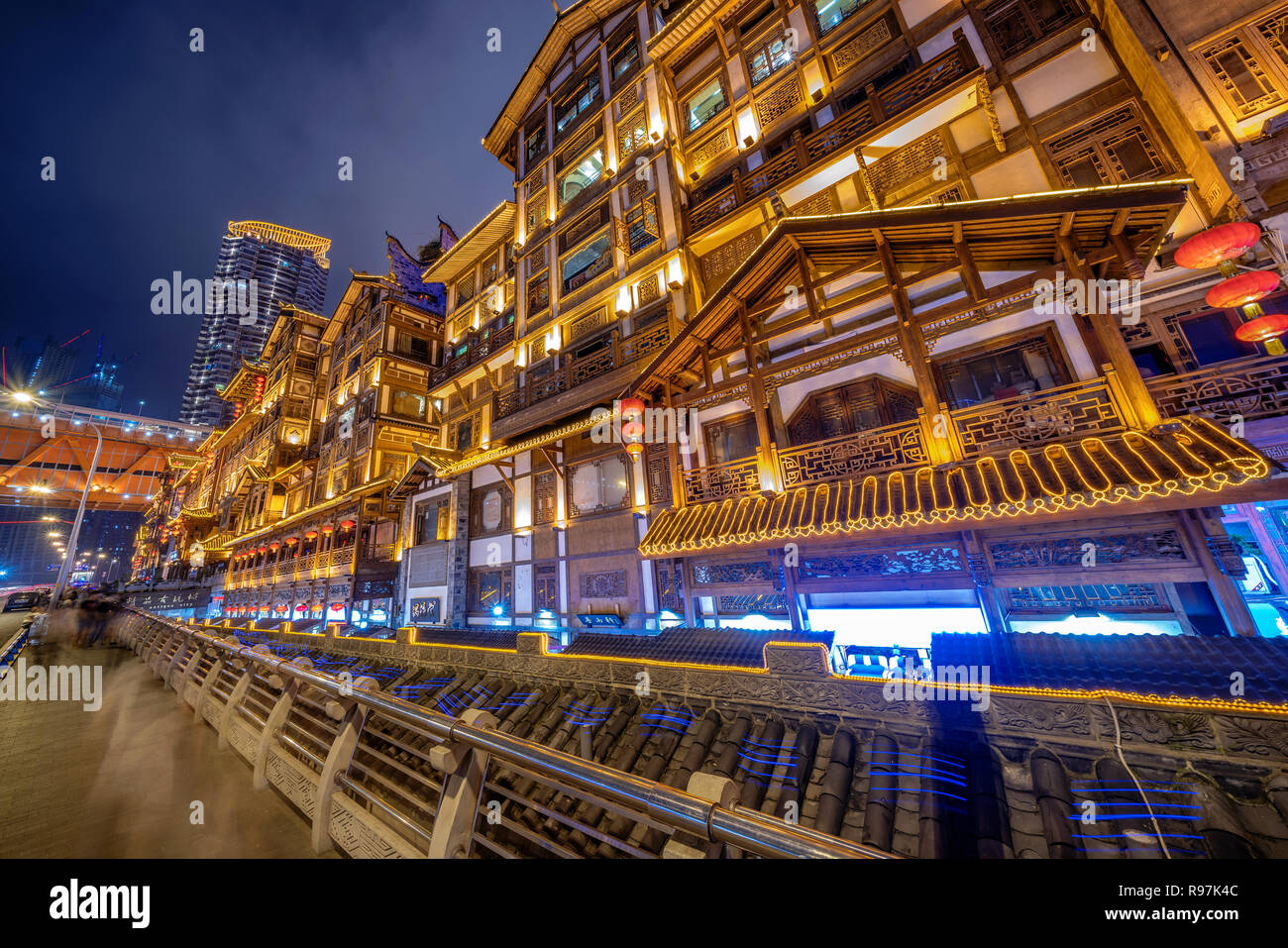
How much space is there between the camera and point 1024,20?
8.62 meters

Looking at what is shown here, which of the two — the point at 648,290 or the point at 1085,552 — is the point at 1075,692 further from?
the point at 648,290

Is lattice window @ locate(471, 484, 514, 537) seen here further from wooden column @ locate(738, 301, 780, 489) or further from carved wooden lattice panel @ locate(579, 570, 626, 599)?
wooden column @ locate(738, 301, 780, 489)

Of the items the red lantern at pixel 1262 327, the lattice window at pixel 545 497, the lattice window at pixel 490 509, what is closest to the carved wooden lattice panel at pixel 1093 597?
the red lantern at pixel 1262 327

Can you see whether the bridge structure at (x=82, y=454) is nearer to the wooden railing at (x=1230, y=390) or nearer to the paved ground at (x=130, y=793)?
the paved ground at (x=130, y=793)

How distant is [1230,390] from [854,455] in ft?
15.7

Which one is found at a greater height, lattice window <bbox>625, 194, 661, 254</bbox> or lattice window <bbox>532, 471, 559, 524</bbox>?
lattice window <bbox>625, 194, 661, 254</bbox>

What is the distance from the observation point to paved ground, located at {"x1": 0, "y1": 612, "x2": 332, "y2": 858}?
375 centimetres

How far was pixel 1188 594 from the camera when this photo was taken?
247 inches

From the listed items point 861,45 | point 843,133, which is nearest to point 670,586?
point 843,133

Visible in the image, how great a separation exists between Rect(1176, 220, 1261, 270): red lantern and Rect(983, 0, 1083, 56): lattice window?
595cm

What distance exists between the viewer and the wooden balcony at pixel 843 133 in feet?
28.0

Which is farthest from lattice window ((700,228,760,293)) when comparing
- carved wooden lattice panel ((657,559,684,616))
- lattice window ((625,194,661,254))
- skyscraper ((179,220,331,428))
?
skyscraper ((179,220,331,428))

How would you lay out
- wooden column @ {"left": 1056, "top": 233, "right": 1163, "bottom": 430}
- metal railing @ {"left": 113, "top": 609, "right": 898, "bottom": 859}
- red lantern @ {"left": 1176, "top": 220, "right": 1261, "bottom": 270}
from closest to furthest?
1. metal railing @ {"left": 113, "top": 609, "right": 898, "bottom": 859}
2. red lantern @ {"left": 1176, "top": 220, "right": 1261, "bottom": 270}
3. wooden column @ {"left": 1056, "top": 233, "right": 1163, "bottom": 430}

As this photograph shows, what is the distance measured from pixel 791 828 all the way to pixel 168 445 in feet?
208
